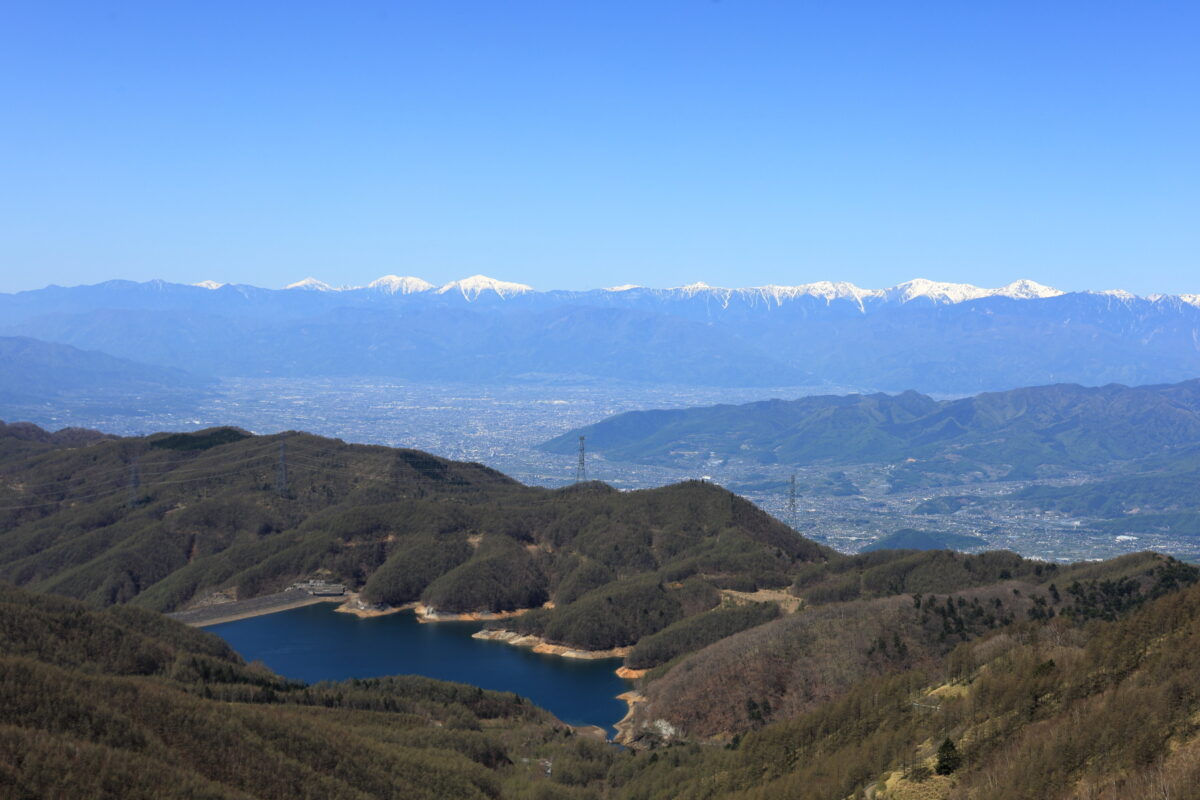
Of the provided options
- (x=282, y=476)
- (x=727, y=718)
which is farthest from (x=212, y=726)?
(x=282, y=476)

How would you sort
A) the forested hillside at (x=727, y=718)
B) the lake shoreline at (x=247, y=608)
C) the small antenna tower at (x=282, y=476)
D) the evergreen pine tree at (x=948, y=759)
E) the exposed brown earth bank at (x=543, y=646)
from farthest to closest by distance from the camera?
1. the small antenna tower at (x=282, y=476)
2. the lake shoreline at (x=247, y=608)
3. the exposed brown earth bank at (x=543, y=646)
4. the evergreen pine tree at (x=948, y=759)
5. the forested hillside at (x=727, y=718)

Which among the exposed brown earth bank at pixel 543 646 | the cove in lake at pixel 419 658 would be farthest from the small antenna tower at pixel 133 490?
the exposed brown earth bank at pixel 543 646

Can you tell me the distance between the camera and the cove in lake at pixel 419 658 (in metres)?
107

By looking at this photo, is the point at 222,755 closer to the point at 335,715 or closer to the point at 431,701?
the point at 335,715

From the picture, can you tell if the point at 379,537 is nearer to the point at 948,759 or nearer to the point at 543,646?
the point at 543,646

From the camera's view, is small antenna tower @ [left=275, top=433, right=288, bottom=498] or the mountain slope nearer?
the mountain slope

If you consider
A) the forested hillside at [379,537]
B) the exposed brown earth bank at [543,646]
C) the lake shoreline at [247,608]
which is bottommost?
the exposed brown earth bank at [543,646]

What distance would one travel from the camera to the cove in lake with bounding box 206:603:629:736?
107 m

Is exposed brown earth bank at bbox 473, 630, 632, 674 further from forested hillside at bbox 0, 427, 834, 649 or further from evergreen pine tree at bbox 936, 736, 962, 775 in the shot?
evergreen pine tree at bbox 936, 736, 962, 775

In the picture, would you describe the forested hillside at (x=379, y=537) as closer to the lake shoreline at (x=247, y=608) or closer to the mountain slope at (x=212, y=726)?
the lake shoreline at (x=247, y=608)

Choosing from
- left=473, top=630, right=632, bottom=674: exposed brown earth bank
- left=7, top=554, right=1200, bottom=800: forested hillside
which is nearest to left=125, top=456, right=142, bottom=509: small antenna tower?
left=473, top=630, right=632, bottom=674: exposed brown earth bank

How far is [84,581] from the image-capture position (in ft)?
468

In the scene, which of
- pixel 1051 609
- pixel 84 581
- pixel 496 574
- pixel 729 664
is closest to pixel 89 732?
pixel 729 664

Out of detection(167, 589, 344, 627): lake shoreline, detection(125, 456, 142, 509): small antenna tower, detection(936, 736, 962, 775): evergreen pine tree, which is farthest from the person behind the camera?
detection(125, 456, 142, 509): small antenna tower
